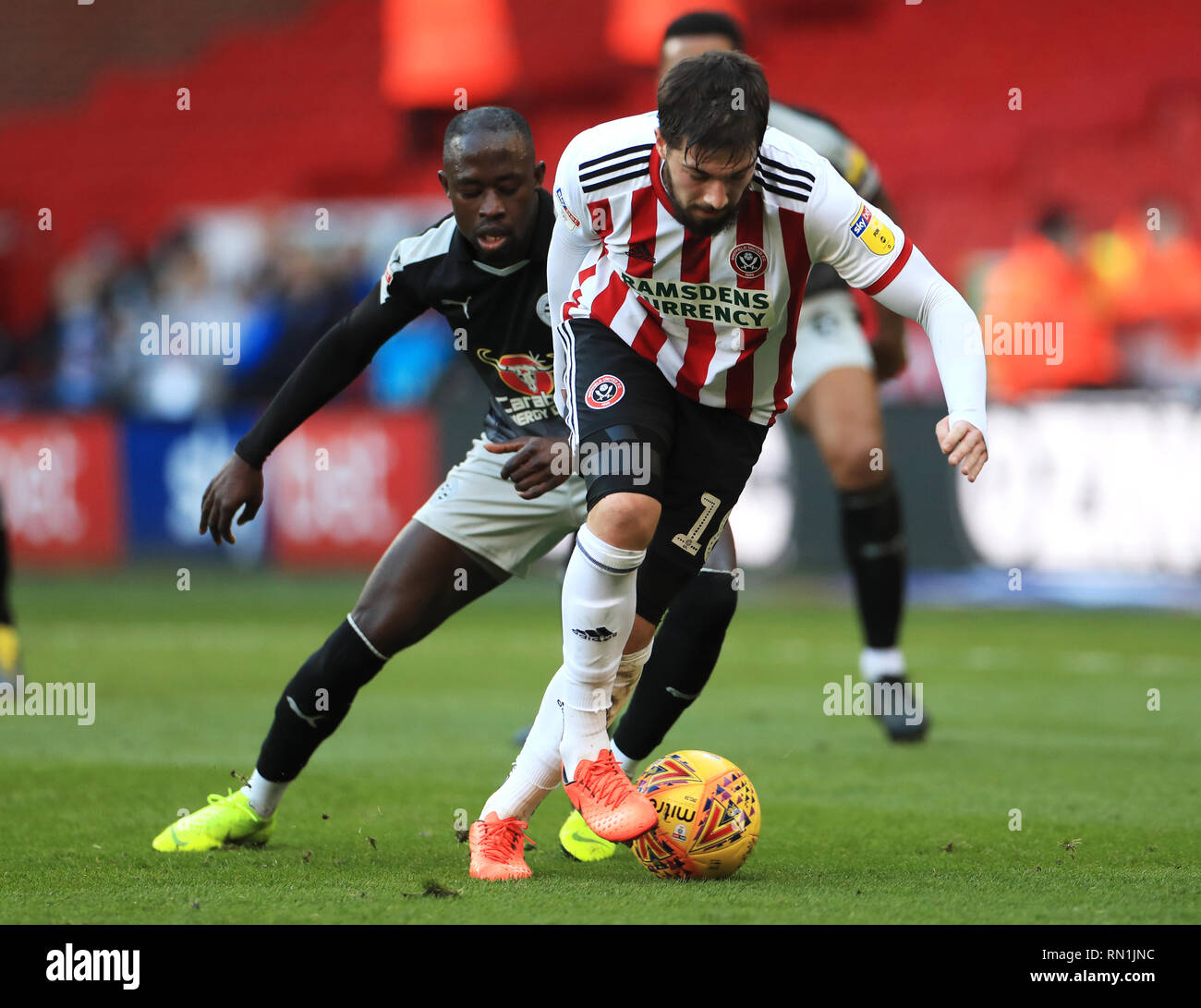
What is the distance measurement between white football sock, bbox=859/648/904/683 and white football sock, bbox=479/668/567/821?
2.86 meters

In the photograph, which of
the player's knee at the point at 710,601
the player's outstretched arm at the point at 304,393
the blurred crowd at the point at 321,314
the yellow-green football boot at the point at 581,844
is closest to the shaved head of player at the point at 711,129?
the player's outstretched arm at the point at 304,393

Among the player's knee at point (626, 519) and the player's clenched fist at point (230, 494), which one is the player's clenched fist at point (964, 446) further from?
the player's clenched fist at point (230, 494)

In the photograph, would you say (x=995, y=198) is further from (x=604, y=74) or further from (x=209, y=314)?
(x=209, y=314)

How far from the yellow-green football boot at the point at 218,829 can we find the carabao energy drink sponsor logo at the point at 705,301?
1.80 m

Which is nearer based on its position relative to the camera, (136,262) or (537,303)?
(537,303)

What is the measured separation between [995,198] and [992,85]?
63.5 inches

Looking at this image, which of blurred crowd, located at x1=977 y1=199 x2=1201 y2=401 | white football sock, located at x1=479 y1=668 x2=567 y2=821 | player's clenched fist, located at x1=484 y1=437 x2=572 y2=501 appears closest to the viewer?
player's clenched fist, located at x1=484 y1=437 x2=572 y2=501

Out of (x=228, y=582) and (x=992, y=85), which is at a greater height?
(x=992, y=85)

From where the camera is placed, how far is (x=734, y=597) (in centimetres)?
493

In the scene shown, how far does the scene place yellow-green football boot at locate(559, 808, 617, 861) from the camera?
15.0ft

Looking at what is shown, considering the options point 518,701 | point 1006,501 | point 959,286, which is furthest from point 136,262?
point 518,701

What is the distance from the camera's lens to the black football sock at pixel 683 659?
15.8 ft

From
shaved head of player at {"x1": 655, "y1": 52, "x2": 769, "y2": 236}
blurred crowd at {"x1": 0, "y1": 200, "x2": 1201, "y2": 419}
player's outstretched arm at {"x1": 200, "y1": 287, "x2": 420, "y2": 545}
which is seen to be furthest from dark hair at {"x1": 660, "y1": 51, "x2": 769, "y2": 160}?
blurred crowd at {"x1": 0, "y1": 200, "x2": 1201, "y2": 419}

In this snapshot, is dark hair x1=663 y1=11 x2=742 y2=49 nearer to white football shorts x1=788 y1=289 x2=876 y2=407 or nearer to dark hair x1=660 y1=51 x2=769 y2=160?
white football shorts x1=788 y1=289 x2=876 y2=407
